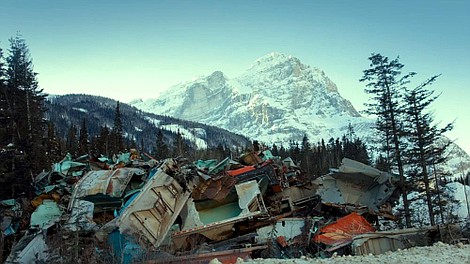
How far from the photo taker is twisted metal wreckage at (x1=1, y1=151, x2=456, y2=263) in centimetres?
1118

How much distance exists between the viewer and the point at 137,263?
846 cm

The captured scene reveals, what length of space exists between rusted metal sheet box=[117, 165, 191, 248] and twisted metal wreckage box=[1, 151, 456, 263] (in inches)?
1.2

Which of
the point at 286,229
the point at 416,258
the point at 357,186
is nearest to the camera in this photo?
the point at 416,258

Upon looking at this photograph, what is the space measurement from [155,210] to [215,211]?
2.38 meters

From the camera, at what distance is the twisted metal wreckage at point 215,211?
11.2 meters

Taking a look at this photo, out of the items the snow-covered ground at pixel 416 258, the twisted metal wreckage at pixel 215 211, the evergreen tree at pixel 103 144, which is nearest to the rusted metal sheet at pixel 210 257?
the twisted metal wreckage at pixel 215 211

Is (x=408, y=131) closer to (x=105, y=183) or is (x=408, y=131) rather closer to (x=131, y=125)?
(x=105, y=183)

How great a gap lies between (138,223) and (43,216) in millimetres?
4022

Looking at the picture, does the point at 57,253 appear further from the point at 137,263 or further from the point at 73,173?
the point at 73,173

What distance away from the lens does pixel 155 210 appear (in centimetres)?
1230

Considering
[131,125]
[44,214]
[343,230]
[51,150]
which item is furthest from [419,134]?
[131,125]

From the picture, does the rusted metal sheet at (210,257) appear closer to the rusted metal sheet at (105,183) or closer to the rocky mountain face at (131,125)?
the rusted metal sheet at (105,183)

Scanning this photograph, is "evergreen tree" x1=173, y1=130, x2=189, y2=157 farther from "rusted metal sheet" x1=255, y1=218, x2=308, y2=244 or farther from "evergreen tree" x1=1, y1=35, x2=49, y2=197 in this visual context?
"rusted metal sheet" x1=255, y1=218, x2=308, y2=244

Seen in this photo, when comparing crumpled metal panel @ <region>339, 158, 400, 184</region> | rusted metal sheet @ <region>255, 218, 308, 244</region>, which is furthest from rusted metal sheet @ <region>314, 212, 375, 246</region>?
crumpled metal panel @ <region>339, 158, 400, 184</region>
